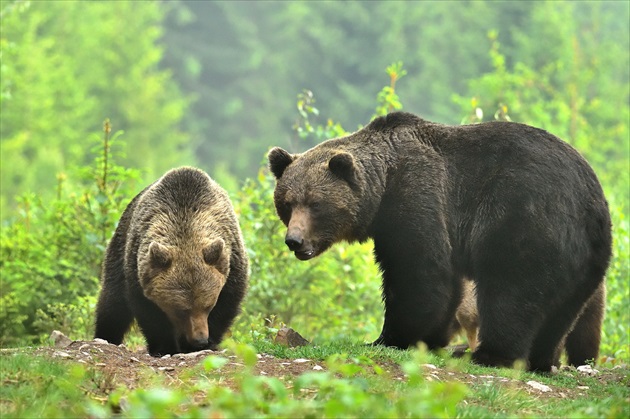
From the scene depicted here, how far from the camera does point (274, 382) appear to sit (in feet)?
13.9

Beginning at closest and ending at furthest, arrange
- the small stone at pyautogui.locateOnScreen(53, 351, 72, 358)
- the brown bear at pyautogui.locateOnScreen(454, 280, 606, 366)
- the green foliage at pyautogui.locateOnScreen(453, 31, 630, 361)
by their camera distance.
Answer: the small stone at pyautogui.locateOnScreen(53, 351, 72, 358)
the brown bear at pyautogui.locateOnScreen(454, 280, 606, 366)
the green foliage at pyautogui.locateOnScreen(453, 31, 630, 361)

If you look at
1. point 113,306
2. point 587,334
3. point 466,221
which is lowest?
point 113,306

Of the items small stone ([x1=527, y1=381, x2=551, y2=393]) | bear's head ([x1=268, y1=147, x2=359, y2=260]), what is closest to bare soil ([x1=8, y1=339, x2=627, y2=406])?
small stone ([x1=527, y1=381, x2=551, y2=393])

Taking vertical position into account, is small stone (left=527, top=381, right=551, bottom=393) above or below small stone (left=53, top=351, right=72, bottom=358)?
above

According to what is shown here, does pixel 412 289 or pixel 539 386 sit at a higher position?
pixel 412 289

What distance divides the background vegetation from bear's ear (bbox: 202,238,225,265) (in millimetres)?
1779

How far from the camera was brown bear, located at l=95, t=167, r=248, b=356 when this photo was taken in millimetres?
7727

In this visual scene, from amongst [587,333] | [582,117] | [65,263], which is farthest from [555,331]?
[582,117]

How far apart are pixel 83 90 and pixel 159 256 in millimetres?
37980

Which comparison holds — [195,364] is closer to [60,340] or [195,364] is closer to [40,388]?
[60,340]

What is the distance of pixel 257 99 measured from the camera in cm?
5784

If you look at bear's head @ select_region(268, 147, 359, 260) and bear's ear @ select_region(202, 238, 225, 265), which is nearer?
bear's ear @ select_region(202, 238, 225, 265)

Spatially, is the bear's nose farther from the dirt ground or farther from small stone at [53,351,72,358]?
small stone at [53,351,72,358]

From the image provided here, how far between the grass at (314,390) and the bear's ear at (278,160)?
1.38m
